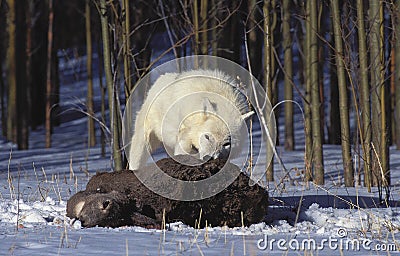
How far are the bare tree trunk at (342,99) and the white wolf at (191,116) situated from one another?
7.11 ft

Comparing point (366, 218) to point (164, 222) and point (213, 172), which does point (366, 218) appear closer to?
point (213, 172)

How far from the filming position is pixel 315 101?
9.52m

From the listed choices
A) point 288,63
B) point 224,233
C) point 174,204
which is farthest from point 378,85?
point 288,63

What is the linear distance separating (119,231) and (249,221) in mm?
1132

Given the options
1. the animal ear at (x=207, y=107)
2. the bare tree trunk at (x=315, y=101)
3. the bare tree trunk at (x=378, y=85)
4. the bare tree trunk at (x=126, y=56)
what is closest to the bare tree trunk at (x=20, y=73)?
the bare tree trunk at (x=126, y=56)

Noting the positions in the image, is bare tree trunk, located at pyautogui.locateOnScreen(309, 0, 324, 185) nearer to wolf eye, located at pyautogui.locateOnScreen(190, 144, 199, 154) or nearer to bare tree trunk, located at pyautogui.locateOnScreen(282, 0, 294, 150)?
bare tree trunk, located at pyautogui.locateOnScreen(282, 0, 294, 150)

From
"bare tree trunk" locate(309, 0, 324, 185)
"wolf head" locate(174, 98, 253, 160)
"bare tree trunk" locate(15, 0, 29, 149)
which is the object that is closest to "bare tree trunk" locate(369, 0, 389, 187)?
"bare tree trunk" locate(309, 0, 324, 185)

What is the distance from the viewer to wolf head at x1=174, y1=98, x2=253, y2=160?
6.23 metres

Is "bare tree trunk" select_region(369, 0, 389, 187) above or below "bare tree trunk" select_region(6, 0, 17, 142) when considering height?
below

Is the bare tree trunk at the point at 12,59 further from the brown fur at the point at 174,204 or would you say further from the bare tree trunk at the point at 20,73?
the brown fur at the point at 174,204

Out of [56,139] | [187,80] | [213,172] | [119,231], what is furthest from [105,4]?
[56,139]

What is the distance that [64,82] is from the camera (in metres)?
38.2

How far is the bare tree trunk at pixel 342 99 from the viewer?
8945 millimetres

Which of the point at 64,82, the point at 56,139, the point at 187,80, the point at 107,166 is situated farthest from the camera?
the point at 64,82
